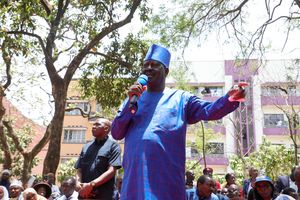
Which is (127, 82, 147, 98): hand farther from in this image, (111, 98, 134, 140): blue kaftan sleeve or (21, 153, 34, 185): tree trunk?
(21, 153, 34, 185): tree trunk

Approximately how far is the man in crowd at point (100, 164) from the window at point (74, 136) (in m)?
30.9

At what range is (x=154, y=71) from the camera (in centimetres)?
256

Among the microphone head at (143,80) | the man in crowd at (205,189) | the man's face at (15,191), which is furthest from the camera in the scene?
the man's face at (15,191)

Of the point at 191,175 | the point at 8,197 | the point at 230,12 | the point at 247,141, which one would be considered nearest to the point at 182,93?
the point at 191,175

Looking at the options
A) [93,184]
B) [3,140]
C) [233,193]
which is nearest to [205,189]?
[233,193]

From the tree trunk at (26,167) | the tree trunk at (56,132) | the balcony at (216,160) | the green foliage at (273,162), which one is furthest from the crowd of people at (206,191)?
the balcony at (216,160)

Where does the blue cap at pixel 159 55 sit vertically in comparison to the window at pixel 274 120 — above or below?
below

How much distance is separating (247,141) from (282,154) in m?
10.3

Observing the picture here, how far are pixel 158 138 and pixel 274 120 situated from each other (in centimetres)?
3143

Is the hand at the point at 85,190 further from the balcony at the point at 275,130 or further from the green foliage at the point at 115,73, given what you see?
the balcony at the point at 275,130

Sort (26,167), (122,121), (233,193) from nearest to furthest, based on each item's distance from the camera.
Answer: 1. (122,121)
2. (233,193)
3. (26,167)

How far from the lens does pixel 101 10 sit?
10.2 metres

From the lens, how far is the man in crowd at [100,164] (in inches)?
145

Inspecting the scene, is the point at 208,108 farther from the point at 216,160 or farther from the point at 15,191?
the point at 216,160
